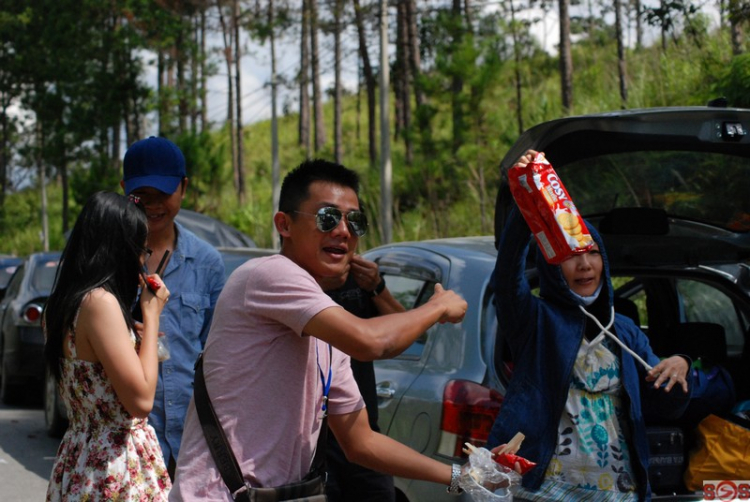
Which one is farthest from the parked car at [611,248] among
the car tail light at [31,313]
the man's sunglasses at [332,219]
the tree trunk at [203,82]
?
the tree trunk at [203,82]

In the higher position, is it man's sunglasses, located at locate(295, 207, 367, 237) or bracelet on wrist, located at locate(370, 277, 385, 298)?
man's sunglasses, located at locate(295, 207, 367, 237)

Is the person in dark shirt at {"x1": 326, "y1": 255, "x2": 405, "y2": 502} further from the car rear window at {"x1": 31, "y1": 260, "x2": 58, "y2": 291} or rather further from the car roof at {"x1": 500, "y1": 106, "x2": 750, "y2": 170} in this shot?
the car rear window at {"x1": 31, "y1": 260, "x2": 58, "y2": 291}

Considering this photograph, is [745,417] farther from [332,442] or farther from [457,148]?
[457,148]

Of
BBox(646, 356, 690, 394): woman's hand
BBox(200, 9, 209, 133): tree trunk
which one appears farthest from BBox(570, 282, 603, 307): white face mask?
BBox(200, 9, 209, 133): tree trunk

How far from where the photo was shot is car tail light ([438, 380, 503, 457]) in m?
4.03

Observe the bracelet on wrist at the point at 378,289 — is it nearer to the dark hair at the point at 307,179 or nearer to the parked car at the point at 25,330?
the dark hair at the point at 307,179

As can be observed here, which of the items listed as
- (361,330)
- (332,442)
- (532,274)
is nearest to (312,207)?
(361,330)

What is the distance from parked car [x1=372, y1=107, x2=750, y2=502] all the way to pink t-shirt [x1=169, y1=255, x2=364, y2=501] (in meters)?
1.56

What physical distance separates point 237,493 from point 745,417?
8.99ft

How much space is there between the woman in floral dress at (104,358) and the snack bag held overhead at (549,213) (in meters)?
1.24

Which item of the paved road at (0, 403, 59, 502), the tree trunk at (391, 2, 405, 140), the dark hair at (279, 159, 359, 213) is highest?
the tree trunk at (391, 2, 405, 140)

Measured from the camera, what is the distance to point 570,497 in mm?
3615

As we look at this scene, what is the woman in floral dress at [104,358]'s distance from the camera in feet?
10.2

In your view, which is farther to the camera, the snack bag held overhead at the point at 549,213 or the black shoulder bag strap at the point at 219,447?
the snack bag held overhead at the point at 549,213
